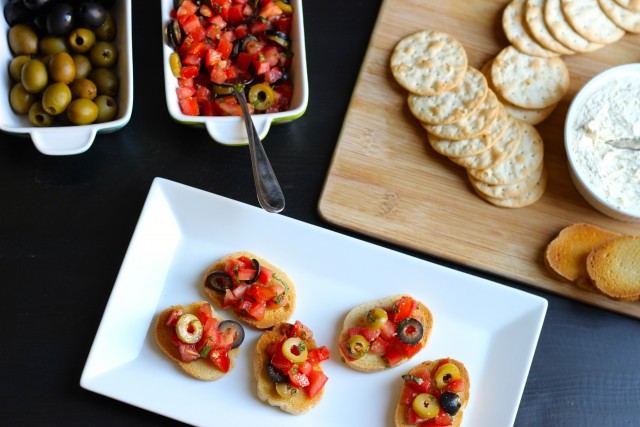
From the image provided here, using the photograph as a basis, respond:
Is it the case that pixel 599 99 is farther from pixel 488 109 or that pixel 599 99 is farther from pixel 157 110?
pixel 157 110

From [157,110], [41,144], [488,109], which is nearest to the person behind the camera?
[41,144]

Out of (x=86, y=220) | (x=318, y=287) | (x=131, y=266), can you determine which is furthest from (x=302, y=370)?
(x=86, y=220)

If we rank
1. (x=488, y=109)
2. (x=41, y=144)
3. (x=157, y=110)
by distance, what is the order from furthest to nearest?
1. (x=157, y=110)
2. (x=488, y=109)
3. (x=41, y=144)

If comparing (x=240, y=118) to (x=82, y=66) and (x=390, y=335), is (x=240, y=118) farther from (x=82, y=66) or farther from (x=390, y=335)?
(x=390, y=335)

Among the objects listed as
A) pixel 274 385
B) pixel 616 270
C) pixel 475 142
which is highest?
pixel 475 142

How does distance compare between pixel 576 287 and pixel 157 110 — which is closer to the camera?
pixel 576 287

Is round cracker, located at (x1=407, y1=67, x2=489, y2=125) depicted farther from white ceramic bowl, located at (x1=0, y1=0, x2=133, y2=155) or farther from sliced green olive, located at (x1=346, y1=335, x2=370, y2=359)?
white ceramic bowl, located at (x1=0, y1=0, x2=133, y2=155)

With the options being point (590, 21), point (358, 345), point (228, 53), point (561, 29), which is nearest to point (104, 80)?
point (228, 53)
